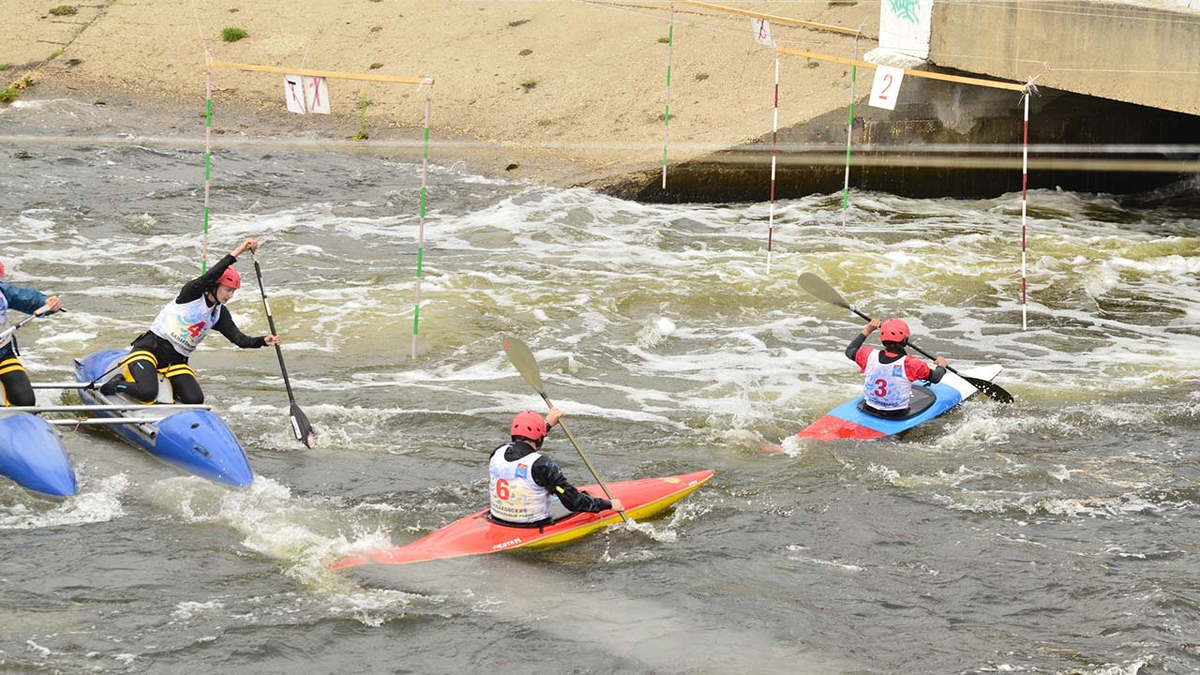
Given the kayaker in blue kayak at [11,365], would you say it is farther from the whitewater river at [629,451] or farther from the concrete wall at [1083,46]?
the concrete wall at [1083,46]

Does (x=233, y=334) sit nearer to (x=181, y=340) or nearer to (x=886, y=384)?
(x=181, y=340)

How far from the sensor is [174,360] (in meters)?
9.08

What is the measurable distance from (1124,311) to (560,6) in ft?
40.8

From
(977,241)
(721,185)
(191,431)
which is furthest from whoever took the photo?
(721,185)

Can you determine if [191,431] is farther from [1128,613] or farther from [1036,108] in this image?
[1036,108]

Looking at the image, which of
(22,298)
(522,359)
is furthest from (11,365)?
(522,359)

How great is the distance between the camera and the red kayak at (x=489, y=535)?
24.0ft

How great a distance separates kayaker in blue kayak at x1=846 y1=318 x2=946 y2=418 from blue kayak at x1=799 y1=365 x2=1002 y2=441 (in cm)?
8

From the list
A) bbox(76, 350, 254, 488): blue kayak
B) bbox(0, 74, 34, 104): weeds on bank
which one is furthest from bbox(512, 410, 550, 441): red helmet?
bbox(0, 74, 34, 104): weeds on bank

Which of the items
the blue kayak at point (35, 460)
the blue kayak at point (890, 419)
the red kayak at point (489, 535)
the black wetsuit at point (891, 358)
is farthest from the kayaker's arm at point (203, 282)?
the black wetsuit at point (891, 358)

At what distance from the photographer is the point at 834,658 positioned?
650 centimetres

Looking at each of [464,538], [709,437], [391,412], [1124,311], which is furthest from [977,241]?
[464,538]

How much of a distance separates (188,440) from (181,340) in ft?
2.85

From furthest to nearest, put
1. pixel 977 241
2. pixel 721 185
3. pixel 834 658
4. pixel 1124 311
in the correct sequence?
1. pixel 721 185
2. pixel 977 241
3. pixel 1124 311
4. pixel 834 658
